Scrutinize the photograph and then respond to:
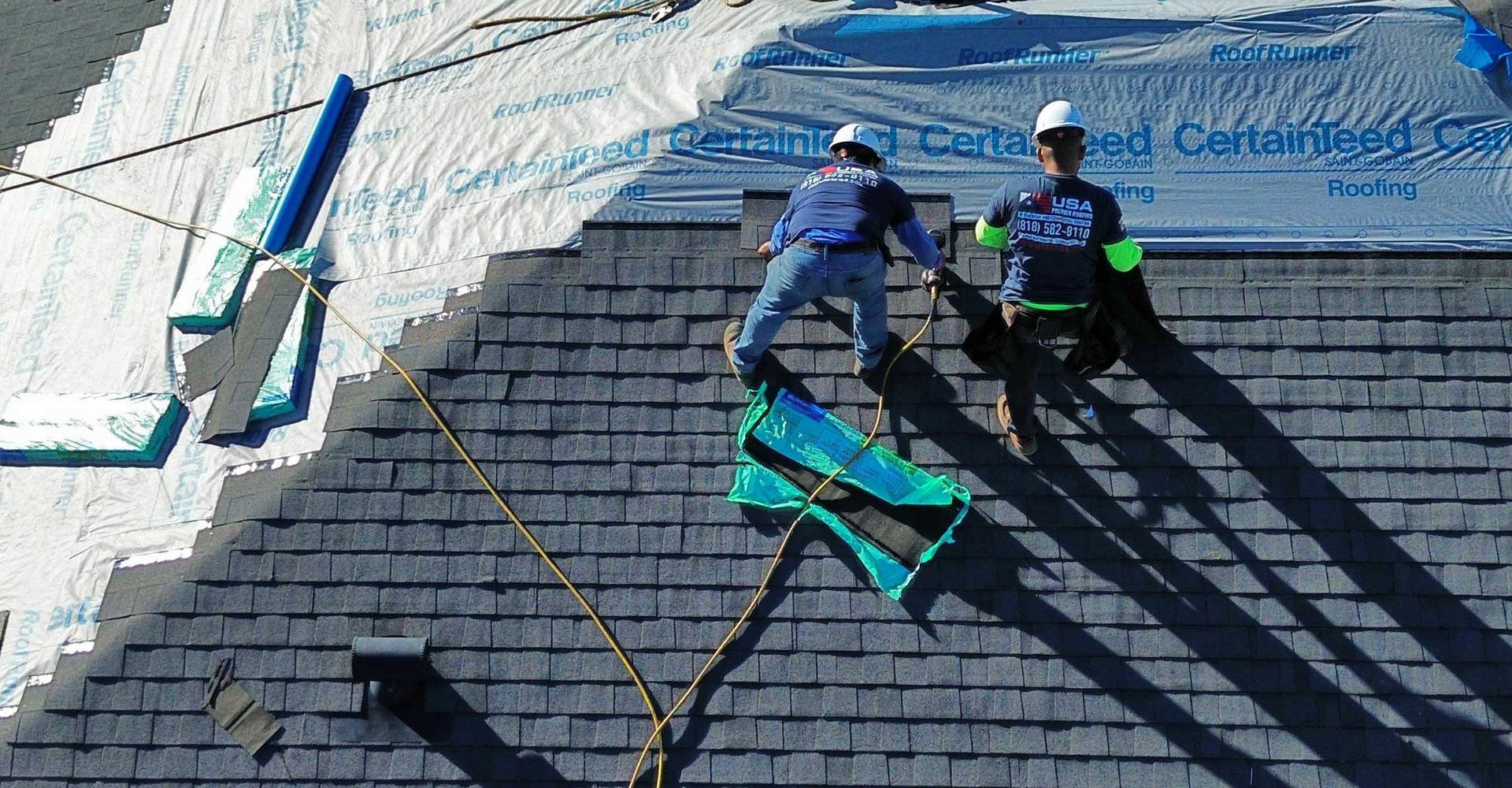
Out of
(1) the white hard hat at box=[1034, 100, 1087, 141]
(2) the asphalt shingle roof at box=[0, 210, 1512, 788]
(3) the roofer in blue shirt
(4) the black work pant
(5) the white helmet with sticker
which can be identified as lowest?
(2) the asphalt shingle roof at box=[0, 210, 1512, 788]

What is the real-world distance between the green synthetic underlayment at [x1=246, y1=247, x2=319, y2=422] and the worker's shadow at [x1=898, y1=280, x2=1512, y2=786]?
11.6 ft

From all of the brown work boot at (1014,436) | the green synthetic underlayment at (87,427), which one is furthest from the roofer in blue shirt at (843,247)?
the green synthetic underlayment at (87,427)

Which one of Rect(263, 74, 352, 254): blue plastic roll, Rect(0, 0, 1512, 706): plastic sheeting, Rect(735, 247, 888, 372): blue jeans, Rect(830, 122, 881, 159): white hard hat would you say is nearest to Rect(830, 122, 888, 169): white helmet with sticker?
Rect(830, 122, 881, 159): white hard hat

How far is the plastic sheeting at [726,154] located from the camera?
20.5 ft

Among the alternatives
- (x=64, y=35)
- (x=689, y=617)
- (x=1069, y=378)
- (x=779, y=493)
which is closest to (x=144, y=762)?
(x=689, y=617)

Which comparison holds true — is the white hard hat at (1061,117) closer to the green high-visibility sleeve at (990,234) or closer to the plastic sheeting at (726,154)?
the green high-visibility sleeve at (990,234)

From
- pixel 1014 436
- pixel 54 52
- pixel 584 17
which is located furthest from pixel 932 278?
pixel 54 52

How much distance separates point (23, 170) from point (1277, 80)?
8.11m

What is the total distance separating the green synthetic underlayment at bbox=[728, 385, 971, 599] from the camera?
5332 millimetres

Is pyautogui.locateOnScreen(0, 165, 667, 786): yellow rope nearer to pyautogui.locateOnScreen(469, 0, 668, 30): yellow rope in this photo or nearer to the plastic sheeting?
the plastic sheeting

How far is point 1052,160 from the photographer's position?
5.05 meters

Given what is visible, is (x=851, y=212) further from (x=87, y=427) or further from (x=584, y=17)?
(x=87, y=427)

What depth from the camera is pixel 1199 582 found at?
5.24 m

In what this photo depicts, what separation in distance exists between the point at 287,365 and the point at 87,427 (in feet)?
3.99
